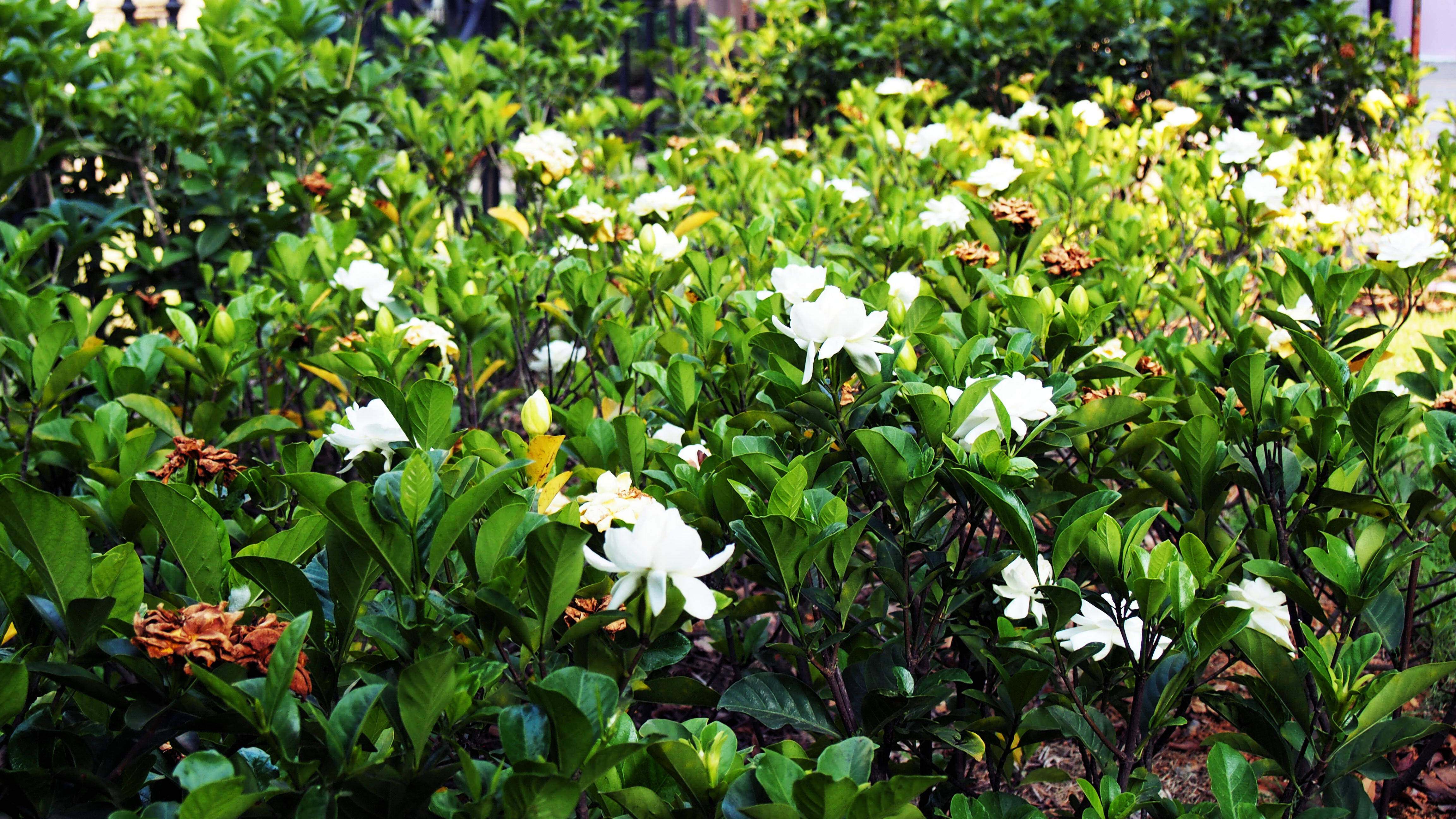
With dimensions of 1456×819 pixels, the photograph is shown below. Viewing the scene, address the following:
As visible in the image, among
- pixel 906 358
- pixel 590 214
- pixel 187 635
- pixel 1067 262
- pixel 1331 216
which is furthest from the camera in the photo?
pixel 1331 216

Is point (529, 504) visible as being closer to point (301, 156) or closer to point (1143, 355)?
point (1143, 355)

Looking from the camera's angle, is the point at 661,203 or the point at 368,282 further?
the point at 661,203

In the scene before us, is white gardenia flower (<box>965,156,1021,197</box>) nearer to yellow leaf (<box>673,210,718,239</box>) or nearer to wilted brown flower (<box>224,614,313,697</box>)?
yellow leaf (<box>673,210,718,239</box>)

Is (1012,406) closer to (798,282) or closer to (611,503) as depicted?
(798,282)

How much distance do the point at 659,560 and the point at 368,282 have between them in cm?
178

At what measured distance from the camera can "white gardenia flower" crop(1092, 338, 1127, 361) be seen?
7.13 ft

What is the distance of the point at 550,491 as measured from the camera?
156cm

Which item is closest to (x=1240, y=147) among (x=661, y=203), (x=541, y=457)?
(x=661, y=203)

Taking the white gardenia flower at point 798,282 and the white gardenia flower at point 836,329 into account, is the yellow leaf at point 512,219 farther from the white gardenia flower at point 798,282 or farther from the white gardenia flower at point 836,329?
the white gardenia flower at point 836,329

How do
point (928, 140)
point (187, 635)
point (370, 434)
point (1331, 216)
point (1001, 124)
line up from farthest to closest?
point (1001, 124), point (928, 140), point (1331, 216), point (370, 434), point (187, 635)

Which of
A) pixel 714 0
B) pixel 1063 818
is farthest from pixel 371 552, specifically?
pixel 714 0

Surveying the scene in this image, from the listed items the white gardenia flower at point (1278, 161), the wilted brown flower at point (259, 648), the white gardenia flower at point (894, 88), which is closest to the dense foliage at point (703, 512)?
the wilted brown flower at point (259, 648)

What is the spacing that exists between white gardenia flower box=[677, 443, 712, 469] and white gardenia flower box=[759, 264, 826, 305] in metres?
0.28

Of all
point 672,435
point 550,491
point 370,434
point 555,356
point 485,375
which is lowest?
point 555,356
